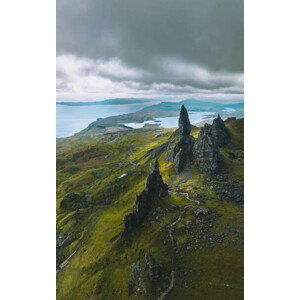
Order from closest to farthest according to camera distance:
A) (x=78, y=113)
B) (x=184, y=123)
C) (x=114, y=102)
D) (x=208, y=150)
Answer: (x=184, y=123)
(x=208, y=150)
(x=78, y=113)
(x=114, y=102)

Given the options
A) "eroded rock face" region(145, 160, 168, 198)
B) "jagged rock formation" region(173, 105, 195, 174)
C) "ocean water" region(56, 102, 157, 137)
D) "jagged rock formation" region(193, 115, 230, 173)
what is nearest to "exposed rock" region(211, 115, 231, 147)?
"jagged rock formation" region(193, 115, 230, 173)

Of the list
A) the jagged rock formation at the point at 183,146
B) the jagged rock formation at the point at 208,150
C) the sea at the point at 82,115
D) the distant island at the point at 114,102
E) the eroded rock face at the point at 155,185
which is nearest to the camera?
the eroded rock face at the point at 155,185

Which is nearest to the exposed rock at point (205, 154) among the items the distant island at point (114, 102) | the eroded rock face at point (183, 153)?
the eroded rock face at point (183, 153)

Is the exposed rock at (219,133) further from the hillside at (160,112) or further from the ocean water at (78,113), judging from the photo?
the ocean water at (78,113)

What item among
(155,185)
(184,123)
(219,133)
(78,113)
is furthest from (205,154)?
(78,113)

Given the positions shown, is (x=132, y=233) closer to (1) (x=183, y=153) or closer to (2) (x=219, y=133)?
(1) (x=183, y=153)
